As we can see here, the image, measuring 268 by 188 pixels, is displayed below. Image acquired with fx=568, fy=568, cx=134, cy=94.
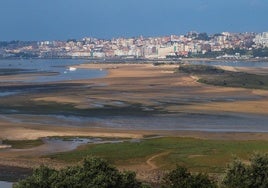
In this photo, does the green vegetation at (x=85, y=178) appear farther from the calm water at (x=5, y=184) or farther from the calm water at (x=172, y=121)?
the calm water at (x=172, y=121)

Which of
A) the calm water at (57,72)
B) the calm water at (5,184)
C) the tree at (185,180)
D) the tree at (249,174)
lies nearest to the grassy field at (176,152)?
the calm water at (5,184)

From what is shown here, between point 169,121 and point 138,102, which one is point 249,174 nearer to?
point 169,121

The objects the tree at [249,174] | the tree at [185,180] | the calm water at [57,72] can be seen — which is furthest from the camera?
the calm water at [57,72]

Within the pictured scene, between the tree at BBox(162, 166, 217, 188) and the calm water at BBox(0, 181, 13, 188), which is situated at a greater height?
the tree at BBox(162, 166, 217, 188)

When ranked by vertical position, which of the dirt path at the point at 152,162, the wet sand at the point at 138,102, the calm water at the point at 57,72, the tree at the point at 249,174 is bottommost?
the calm water at the point at 57,72

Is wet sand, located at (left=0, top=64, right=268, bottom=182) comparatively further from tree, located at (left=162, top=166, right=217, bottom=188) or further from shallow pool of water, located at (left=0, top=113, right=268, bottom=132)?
tree, located at (left=162, top=166, right=217, bottom=188)

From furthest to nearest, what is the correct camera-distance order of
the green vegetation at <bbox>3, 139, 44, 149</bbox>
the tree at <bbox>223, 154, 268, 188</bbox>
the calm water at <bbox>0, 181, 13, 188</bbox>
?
1. the green vegetation at <bbox>3, 139, 44, 149</bbox>
2. the calm water at <bbox>0, 181, 13, 188</bbox>
3. the tree at <bbox>223, 154, 268, 188</bbox>

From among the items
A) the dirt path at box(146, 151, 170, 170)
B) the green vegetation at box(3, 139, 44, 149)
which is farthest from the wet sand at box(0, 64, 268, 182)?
the dirt path at box(146, 151, 170, 170)
